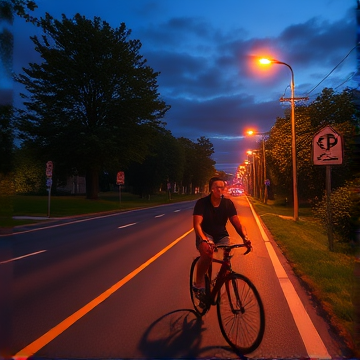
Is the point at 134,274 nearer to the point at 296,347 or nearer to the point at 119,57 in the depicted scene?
the point at 296,347

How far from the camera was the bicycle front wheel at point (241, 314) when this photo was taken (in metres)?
4.65

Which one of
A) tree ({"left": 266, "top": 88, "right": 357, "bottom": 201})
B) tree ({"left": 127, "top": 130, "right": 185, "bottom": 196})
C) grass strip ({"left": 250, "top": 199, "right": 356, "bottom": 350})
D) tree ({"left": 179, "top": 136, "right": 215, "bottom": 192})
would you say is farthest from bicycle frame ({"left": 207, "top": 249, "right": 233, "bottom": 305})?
tree ({"left": 179, "top": 136, "right": 215, "bottom": 192})

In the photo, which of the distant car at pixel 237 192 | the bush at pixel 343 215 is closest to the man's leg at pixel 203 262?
the bush at pixel 343 215

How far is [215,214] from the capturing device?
568 cm

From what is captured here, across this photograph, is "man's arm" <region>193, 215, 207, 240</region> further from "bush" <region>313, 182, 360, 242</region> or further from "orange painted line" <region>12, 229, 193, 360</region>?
"bush" <region>313, 182, 360, 242</region>

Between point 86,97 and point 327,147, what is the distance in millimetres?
33553

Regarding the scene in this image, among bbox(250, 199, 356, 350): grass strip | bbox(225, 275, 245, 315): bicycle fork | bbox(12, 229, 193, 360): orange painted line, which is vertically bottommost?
bbox(12, 229, 193, 360): orange painted line

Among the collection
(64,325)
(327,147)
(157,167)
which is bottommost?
(64,325)

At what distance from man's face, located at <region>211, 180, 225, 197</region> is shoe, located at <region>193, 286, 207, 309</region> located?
1.23 metres

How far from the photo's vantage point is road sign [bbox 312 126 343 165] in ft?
35.9

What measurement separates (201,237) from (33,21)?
12.3 meters

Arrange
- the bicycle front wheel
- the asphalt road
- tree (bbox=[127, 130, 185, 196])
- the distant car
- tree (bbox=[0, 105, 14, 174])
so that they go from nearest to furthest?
the bicycle front wheel < the asphalt road < tree (bbox=[0, 105, 14, 174]) < tree (bbox=[127, 130, 185, 196]) < the distant car

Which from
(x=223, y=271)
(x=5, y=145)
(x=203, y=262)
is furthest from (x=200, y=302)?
(x=5, y=145)

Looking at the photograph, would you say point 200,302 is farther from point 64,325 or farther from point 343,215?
point 343,215
